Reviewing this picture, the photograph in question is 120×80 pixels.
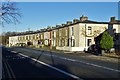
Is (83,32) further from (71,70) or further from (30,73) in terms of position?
(30,73)

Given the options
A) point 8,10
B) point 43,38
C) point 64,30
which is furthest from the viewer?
point 43,38

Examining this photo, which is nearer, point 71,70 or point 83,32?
point 71,70

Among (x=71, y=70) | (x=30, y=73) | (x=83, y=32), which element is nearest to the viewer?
(x=30, y=73)

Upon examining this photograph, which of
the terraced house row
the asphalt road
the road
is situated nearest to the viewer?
the asphalt road

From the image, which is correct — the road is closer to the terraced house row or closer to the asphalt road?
the asphalt road

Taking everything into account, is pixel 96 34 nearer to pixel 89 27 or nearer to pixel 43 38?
pixel 89 27

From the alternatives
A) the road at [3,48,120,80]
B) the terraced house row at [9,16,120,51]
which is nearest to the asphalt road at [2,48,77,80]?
the road at [3,48,120,80]

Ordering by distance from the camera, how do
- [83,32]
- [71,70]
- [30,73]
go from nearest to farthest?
[30,73], [71,70], [83,32]

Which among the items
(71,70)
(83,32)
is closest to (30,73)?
(71,70)

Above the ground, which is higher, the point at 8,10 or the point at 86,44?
the point at 8,10

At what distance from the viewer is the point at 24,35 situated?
13600cm

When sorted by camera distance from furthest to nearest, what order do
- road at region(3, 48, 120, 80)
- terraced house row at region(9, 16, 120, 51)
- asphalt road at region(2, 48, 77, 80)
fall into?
terraced house row at region(9, 16, 120, 51), road at region(3, 48, 120, 80), asphalt road at region(2, 48, 77, 80)

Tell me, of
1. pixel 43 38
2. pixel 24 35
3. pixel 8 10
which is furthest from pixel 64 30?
pixel 24 35

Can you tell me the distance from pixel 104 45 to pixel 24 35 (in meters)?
94.6
